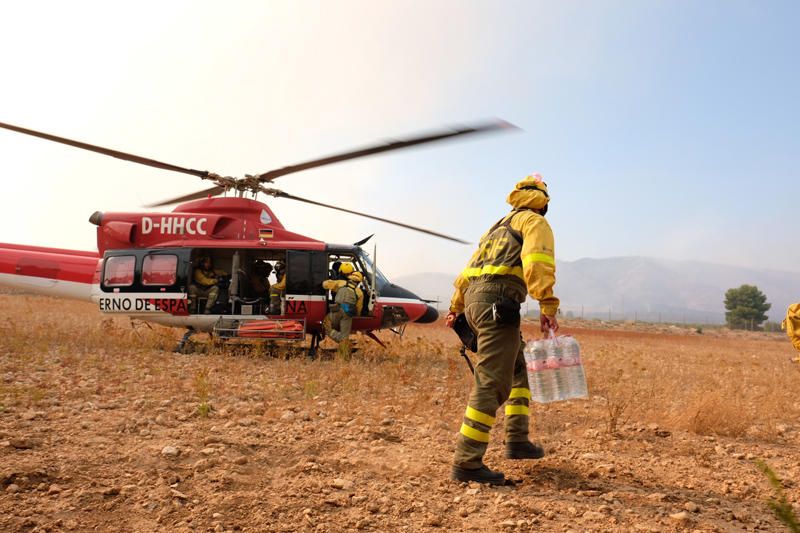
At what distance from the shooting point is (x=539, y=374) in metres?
3.85

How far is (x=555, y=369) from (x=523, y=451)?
653mm

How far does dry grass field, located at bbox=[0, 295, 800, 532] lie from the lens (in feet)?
9.32

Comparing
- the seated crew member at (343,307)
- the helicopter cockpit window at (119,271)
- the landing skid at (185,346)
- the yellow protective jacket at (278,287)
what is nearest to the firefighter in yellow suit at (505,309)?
the seated crew member at (343,307)

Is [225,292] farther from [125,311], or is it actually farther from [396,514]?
[396,514]

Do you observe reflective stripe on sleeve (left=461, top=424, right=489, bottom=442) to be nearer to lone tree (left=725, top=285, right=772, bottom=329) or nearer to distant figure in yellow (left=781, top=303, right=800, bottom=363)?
distant figure in yellow (left=781, top=303, right=800, bottom=363)

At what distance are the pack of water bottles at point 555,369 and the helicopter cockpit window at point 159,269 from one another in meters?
7.48

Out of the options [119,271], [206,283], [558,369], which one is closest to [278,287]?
[206,283]

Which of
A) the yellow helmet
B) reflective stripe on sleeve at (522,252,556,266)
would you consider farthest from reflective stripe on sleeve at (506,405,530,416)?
the yellow helmet

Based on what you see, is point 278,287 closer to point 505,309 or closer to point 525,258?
point 505,309

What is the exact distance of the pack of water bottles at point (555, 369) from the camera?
3.78 metres

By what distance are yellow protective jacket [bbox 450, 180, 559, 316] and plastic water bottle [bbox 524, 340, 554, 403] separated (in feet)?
1.39

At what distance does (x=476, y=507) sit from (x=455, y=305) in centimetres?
163

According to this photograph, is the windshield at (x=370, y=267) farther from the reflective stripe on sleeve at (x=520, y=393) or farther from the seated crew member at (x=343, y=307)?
the reflective stripe on sleeve at (x=520, y=393)

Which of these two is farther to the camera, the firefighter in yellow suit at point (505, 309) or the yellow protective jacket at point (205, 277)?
the yellow protective jacket at point (205, 277)
